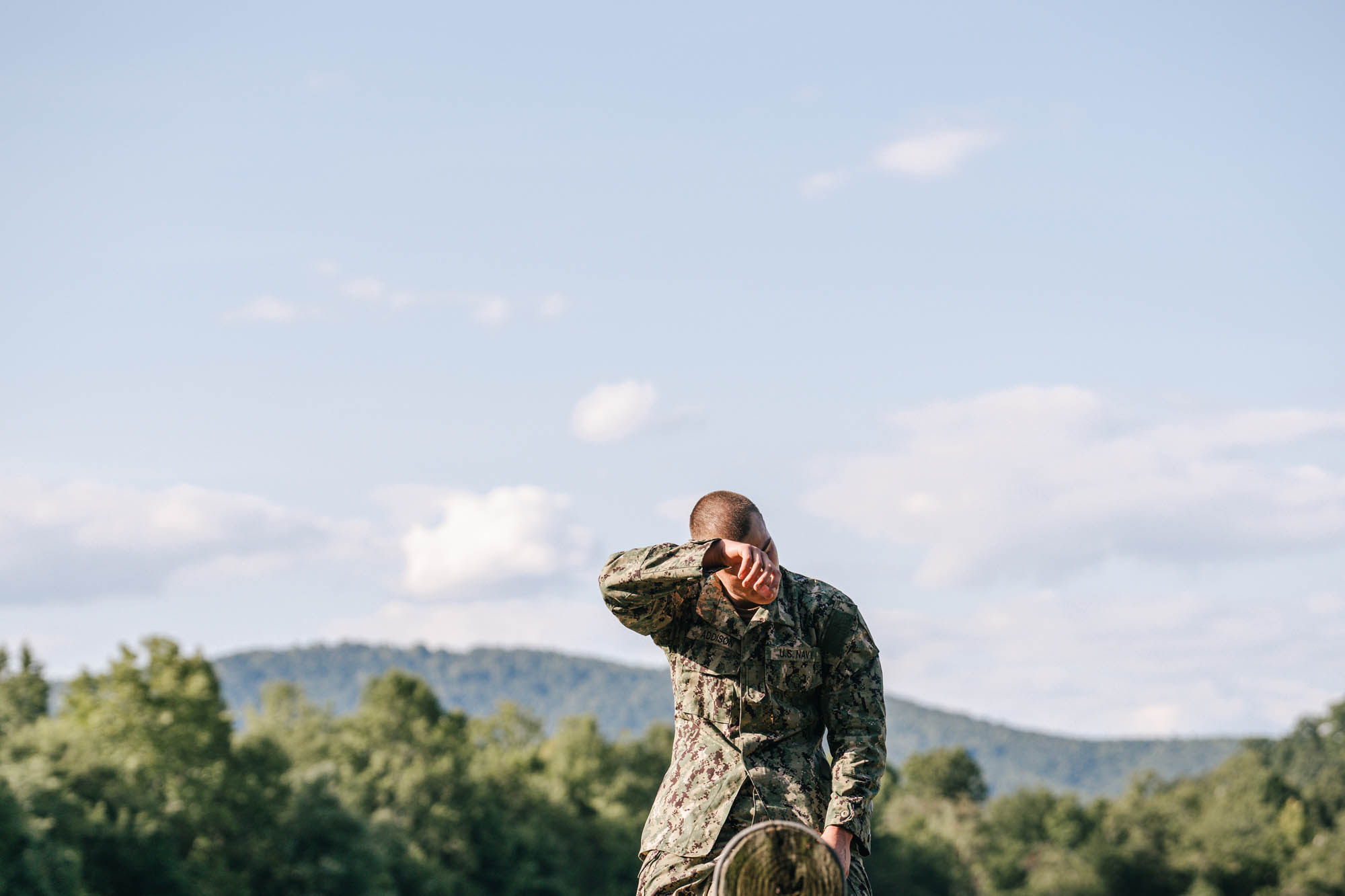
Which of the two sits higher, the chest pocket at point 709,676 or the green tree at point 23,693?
the green tree at point 23,693

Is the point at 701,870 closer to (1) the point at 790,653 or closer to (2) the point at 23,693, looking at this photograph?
(1) the point at 790,653

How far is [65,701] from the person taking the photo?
72688 mm

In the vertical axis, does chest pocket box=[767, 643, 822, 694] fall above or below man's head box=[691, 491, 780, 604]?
below

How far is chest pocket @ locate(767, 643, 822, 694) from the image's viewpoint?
6.88m

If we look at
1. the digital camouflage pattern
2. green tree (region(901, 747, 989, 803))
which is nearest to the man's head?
the digital camouflage pattern

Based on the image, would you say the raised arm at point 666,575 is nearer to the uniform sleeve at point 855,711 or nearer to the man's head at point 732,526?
the man's head at point 732,526

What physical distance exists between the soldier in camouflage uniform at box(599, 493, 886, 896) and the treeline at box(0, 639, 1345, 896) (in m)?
44.0

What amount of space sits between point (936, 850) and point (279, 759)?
5523 centimetres

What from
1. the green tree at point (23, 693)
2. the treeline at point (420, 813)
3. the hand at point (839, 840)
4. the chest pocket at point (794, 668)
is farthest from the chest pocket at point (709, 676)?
the green tree at point (23, 693)

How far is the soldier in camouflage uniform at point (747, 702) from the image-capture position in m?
6.76

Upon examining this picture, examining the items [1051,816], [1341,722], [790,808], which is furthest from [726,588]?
[1341,722]

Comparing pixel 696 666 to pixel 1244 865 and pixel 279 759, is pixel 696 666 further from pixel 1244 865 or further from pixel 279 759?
pixel 1244 865

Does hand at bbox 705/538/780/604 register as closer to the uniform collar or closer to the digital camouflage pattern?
the uniform collar

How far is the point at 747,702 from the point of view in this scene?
6.91 metres
